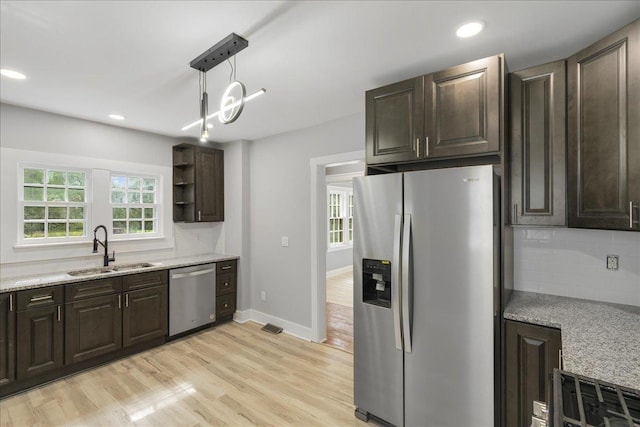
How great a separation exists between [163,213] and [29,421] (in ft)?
8.17

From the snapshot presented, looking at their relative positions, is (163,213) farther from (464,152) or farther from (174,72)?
(464,152)

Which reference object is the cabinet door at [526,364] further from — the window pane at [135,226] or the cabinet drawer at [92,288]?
the window pane at [135,226]

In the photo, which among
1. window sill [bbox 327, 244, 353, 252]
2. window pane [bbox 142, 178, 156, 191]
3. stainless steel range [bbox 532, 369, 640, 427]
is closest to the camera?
stainless steel range [bbox 532, 369, 640, 427]

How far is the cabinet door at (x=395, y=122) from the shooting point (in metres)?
2.22

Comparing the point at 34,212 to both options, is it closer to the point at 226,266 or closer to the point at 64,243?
the point at 64,243

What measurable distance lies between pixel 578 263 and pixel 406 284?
1.28 metres

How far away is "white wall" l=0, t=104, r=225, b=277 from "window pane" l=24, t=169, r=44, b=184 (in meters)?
0.16

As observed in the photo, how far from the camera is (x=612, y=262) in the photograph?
2086 mm

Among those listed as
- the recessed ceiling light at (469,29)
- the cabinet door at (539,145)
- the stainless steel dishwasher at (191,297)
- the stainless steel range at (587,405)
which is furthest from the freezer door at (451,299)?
the stainless steel dishwasher at (191,297)

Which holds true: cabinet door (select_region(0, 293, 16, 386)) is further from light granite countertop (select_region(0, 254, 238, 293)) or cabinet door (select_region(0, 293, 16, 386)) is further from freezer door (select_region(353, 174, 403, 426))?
freezer door (select_region(353, 174, 403, 426))

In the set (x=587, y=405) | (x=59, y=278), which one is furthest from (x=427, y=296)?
(x=59, y=278)

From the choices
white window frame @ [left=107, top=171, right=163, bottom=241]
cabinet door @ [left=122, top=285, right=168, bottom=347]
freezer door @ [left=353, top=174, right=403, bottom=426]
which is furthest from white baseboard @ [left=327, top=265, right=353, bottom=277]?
freezer door @ [left=353, top=174, right=403, bottom=426]

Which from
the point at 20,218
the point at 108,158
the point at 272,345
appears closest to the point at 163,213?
the point at 108,158

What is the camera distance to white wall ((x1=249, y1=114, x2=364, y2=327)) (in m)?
3.74
